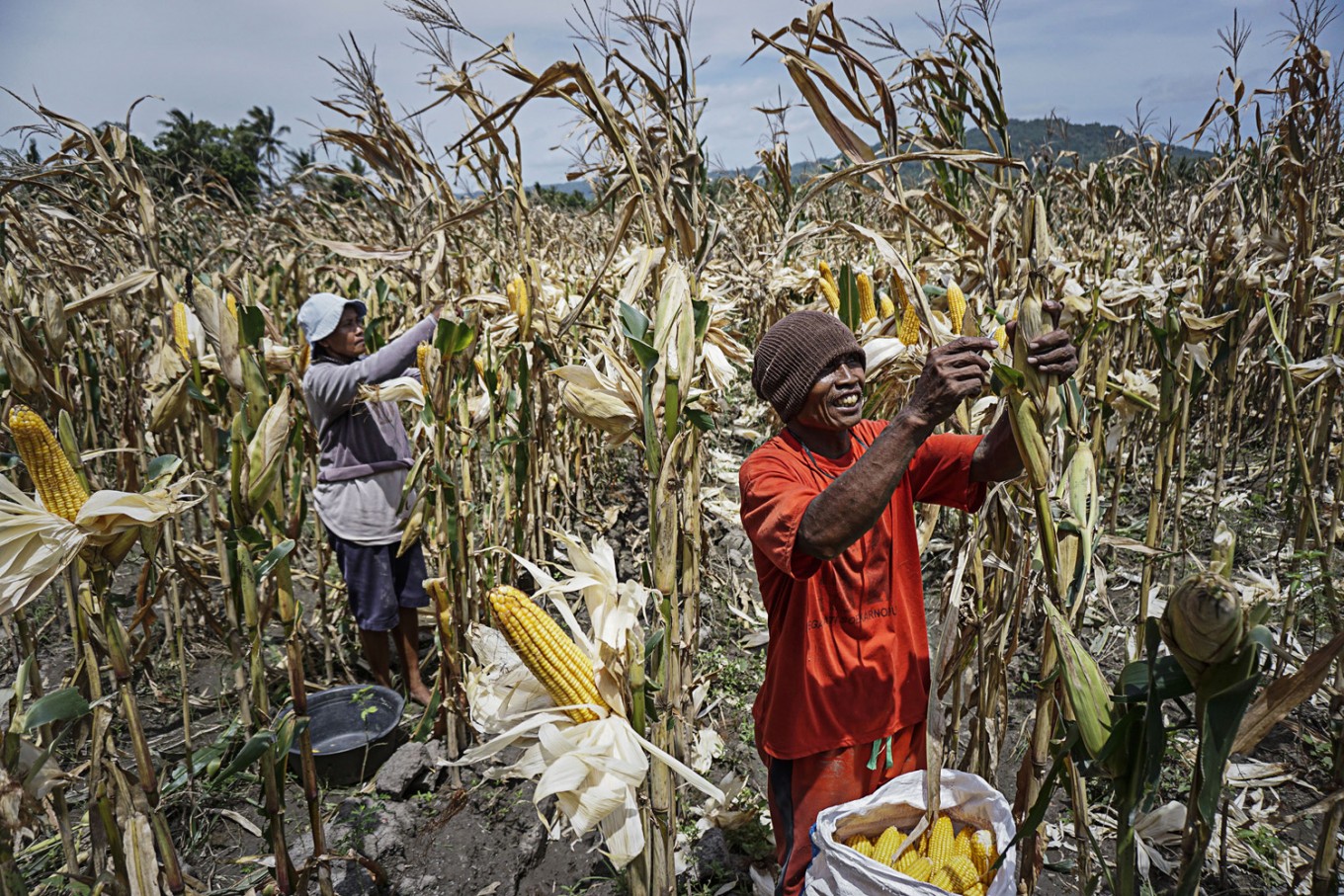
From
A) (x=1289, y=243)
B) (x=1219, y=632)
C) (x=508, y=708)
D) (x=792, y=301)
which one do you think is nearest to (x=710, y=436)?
(x=792, y=301)

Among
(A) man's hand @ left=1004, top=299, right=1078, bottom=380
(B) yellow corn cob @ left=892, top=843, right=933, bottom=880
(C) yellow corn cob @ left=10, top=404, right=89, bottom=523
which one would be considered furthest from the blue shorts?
(A) man's hand @ left=1004, top=299, right=1078, bottom=380

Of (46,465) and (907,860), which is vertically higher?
(46,465)

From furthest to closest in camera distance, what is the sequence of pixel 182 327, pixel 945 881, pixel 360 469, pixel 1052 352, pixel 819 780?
pixel 360 469 → pixel 182 327 → pixel 819 780 → pixel 945 881 → pixel 1052 352

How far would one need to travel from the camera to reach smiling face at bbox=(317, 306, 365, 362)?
10.4ft

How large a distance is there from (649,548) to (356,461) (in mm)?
1719

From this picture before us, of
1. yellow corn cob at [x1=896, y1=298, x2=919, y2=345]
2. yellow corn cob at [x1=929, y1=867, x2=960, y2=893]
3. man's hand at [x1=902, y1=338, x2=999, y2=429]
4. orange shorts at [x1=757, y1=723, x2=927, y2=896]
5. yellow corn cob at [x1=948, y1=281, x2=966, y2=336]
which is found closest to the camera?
man's hand at [x1=902, y1=338, x2=999, y2=429]

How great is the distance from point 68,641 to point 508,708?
3.94 metres

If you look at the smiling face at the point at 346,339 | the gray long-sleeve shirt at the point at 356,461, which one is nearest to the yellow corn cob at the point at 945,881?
the gray long-sleeve shirt at the point at 356,461

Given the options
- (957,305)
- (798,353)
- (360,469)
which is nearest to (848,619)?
(798,353)

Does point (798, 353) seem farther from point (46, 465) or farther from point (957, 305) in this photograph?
point (46, 465)

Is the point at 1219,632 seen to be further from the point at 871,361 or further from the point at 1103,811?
the point at 1103,811

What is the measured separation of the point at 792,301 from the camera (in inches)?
268

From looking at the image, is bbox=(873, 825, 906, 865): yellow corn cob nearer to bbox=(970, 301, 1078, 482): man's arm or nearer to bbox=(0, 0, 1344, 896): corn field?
bbox=(0, 0, 1344, 896): corn field

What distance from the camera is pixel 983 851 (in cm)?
159
